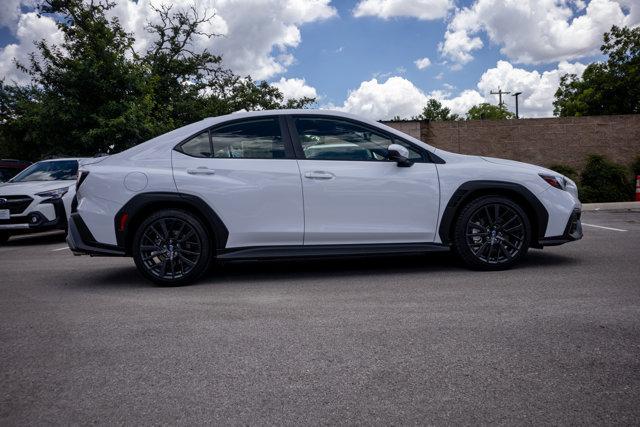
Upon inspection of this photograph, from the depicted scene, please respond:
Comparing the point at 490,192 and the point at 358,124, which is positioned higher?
the point at 358,124

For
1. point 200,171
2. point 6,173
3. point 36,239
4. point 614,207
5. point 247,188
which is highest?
point 6,173

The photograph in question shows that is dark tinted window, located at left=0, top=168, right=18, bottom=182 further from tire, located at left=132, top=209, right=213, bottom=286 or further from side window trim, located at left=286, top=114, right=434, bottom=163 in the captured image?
side window trim, located at left=286, top=114, right=434, bottom=163

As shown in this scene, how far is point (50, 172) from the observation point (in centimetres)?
1002

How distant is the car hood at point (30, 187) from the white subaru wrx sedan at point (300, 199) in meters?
4.81

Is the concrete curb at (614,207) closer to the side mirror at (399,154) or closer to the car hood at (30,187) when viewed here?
the side mirror at (399,154)

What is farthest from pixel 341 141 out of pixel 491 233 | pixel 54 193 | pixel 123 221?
pixel 54 193

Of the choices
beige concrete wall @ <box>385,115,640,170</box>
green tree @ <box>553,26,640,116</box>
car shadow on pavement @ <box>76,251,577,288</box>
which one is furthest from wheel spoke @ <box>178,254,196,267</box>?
green tree @ <box>553,26,640,116</box>

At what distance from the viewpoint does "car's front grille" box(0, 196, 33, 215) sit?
8781 millimetres

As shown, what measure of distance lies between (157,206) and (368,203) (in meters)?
2.04

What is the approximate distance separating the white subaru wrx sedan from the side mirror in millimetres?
11

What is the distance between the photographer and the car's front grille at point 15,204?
8781 mm

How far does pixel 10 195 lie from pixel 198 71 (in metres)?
23.2

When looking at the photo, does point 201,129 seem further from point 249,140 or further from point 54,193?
point 54,193

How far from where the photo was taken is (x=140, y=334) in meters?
3.41
